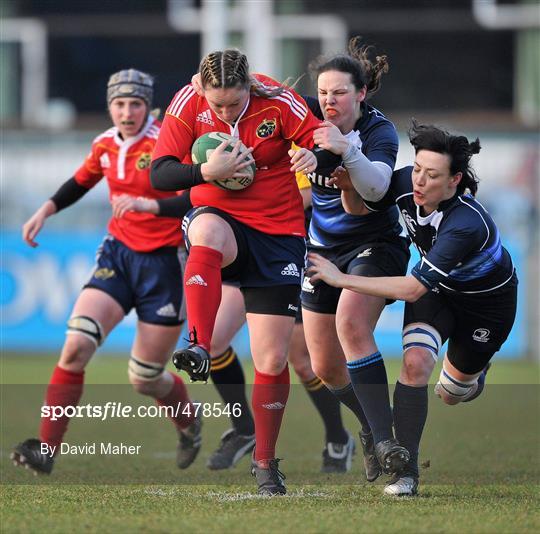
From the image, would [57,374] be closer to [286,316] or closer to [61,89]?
[286,316]

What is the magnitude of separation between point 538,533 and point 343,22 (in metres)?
18.1

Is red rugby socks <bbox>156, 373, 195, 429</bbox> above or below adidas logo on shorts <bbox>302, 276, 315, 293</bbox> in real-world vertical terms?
below

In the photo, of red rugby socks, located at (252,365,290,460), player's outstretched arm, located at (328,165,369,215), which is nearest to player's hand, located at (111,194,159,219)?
player's outstretched arm, located at (328,165,369,215)

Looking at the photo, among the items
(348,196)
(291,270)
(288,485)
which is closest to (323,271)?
(291,270)

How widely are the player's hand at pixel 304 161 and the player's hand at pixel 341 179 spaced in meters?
0.43

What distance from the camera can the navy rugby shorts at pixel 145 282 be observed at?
26.4ft

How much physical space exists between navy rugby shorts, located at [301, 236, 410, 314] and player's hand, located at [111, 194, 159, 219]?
996mm

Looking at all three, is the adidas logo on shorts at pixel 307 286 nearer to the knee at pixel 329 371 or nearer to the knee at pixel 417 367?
the knee at pixel 329 371

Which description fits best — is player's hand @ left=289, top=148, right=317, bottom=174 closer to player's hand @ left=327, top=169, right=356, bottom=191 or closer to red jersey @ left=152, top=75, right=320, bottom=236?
red jersey @ left=152, top=75, right=320, bottom=236

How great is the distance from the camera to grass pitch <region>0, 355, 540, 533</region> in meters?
5.36

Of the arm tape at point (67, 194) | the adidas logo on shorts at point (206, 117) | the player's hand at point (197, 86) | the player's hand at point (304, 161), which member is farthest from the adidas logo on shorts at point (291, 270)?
the arm tape at point (67, 194)

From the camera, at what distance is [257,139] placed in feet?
21.2

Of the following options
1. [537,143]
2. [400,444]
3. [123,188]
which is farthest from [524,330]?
[400,444]

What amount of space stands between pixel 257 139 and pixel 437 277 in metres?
A: 1.14
